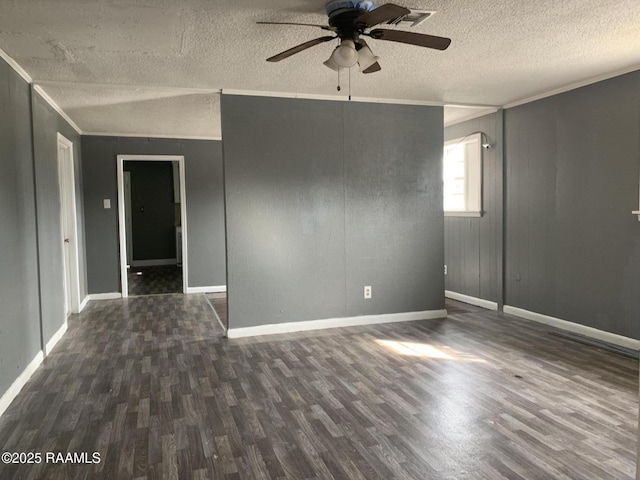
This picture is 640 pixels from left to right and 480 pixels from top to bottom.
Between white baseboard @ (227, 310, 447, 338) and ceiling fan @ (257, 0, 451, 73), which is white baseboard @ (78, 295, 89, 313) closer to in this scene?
white baseboard @ (227, 310, 447, 338)

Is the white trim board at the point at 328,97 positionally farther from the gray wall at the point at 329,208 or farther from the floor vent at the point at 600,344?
the floor vent at the point at 600,344

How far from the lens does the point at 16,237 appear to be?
3.26m

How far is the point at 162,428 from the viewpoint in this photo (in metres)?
2.62

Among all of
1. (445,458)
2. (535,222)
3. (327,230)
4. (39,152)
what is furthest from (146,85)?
(535,222)

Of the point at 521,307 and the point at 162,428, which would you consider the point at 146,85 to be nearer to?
the point at 162,428

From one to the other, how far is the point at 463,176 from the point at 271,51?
345 cm

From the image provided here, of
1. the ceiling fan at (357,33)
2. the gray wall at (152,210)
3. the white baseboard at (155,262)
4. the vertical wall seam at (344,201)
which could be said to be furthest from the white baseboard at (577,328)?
the gray wall at (152,210)

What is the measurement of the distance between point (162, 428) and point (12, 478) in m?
0.71

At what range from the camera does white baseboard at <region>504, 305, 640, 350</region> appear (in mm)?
3939

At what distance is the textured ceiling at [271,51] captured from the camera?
8.59 feet

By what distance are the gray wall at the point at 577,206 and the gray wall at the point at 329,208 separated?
0.86 meters

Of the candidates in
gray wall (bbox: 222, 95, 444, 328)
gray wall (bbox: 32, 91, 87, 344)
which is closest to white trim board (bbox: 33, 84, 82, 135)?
gray wall (bbox: 32, 91, 87, 344)

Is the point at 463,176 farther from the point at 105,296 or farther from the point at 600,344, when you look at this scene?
the point at 105,296

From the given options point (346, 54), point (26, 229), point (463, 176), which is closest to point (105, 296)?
point (26, 229)
